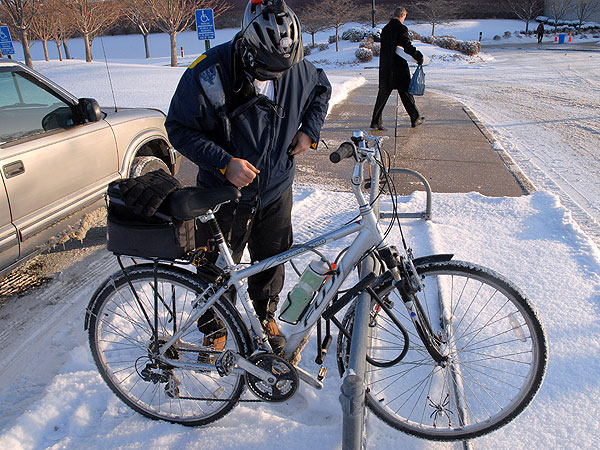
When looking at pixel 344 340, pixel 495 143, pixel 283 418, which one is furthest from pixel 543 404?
pixel 495 143

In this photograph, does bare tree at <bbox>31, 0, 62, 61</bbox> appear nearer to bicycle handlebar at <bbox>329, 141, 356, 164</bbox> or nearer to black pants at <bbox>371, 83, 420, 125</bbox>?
black pants at <bbox>371, 83, 420, 125</bbox>

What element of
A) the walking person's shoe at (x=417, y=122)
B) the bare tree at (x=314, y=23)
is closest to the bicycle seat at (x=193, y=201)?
the walking person's shoe at (x=417, y=122)

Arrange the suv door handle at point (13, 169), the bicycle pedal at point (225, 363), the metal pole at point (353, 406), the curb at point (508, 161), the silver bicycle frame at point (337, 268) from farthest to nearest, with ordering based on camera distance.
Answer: the curb at point (508, 161), the suv door handle at point (13, 169), the bicycle pedal at point (225, 363), the silver bicycle frame at point (337, 268), the metal pole at point (353, 406)

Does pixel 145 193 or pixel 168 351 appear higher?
pixel 145 193

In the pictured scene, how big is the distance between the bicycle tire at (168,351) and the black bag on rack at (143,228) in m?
0.17

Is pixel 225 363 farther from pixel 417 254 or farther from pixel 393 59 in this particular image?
pixel 393 59

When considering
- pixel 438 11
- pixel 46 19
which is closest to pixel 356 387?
pixel 46 19

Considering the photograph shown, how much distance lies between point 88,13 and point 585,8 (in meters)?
46.9

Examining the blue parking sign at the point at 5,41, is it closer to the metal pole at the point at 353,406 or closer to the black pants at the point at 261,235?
the black pants at the point at 261,235

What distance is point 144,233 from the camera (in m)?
2.00

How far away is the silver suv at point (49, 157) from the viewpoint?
10.8 ft

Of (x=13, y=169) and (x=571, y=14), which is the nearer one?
(x=13, y=169)

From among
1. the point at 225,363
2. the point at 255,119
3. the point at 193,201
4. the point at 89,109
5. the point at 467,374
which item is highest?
the point at 255,119

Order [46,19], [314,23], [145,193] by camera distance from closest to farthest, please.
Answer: [145,193] < [46,19] < [314,23]
